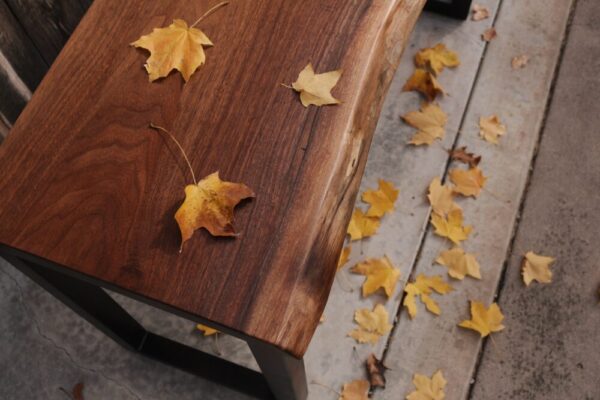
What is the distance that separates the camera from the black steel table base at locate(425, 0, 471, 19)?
2135 millimetres

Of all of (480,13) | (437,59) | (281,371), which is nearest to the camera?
(281,371)

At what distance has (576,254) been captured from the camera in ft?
6.00

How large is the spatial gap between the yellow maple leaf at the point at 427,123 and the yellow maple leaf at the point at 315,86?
888 mm

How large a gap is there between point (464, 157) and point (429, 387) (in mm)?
736

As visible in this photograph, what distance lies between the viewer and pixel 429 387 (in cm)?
166

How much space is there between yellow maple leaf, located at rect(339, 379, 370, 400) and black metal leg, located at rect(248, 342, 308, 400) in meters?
0.11

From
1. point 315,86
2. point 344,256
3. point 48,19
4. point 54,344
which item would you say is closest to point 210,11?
point 315,86

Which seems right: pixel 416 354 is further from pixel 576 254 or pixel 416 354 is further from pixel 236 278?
pixel 236 278

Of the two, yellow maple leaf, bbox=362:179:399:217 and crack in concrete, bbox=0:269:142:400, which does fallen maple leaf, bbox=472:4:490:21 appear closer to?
yellow maple leaf, bbox=362:179:399:217

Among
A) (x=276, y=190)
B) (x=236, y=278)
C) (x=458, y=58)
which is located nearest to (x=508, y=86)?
(x=458, y=58)

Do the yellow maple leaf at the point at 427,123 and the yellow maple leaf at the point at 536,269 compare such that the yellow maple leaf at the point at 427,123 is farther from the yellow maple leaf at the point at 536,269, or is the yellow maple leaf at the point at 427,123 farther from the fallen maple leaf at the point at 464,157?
the yellow maple leaf at the point at 536,269

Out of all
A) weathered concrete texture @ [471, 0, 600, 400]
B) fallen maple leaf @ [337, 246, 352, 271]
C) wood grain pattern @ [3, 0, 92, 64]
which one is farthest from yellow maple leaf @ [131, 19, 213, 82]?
weathered concrete texture @ [471, 0, 600, 400]

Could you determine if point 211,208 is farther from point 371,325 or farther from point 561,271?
point 561,271

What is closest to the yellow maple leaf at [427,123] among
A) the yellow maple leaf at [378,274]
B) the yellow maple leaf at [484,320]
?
the yellow maple leaf at [378,274]
